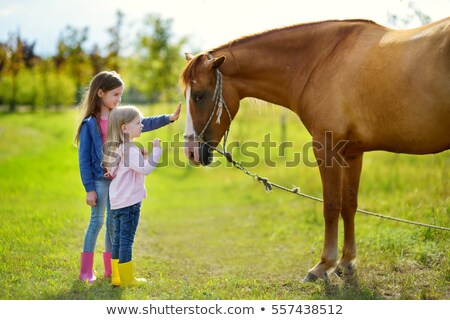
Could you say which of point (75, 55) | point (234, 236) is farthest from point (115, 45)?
point (234, 236)

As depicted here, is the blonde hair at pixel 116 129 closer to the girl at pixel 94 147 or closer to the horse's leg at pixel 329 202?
the girl at pixel 94 147

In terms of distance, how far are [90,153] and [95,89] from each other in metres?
0.53

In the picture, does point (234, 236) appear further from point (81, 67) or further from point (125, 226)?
point (81, 67)

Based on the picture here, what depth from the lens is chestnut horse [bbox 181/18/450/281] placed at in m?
4.04

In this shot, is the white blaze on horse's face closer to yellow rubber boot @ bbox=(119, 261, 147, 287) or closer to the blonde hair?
the blonde hair

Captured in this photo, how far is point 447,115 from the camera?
3.96 m

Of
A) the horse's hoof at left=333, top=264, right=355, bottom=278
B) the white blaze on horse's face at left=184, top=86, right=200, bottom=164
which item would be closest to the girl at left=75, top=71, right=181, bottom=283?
the white blaze on horse's face at left=184, top=86, right=200, bottom=164

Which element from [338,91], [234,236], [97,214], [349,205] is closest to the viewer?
[97,214]

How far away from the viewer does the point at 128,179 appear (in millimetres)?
4031

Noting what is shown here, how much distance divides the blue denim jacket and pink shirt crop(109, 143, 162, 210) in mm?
243

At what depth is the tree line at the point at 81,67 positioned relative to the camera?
17969 millimetres

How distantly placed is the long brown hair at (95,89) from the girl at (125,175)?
351 millimetres

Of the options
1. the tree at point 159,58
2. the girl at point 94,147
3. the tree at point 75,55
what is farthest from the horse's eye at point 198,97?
the tree at point 75,55
